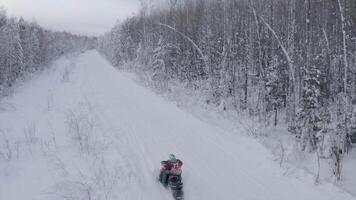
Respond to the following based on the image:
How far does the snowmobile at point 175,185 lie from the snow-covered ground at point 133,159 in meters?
0.20

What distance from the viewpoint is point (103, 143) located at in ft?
36.5

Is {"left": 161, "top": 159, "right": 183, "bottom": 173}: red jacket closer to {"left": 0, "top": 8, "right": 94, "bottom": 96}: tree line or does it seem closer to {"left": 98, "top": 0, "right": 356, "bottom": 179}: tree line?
{"left": 98, "top": 0, "right": 356, "bottom": 179}: tree line

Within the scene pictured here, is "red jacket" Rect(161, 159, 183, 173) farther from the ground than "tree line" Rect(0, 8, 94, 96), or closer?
closer

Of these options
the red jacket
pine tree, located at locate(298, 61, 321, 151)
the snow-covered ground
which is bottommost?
the snow-covered ground

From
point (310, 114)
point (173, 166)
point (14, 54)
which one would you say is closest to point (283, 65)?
point (310, 114)

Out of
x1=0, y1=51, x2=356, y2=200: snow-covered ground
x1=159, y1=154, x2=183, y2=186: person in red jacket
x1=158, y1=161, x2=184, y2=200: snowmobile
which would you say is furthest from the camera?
x1=159, y1=154, x2=183, y2=186: person in red jacket

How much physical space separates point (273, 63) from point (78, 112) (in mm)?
9697

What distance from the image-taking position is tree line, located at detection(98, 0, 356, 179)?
10.6m

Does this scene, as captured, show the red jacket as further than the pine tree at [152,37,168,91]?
No

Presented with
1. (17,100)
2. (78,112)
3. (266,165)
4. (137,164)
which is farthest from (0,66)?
(266,165)

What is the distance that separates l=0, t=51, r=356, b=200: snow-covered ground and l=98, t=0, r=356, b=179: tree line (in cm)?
192

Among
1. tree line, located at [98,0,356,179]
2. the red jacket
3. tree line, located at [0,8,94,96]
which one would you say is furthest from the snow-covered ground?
tree line, located at [0,8,94,96]

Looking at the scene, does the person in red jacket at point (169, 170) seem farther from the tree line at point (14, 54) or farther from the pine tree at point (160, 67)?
the tree line at point (14, 54)

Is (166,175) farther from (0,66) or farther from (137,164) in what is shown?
(0,66)
